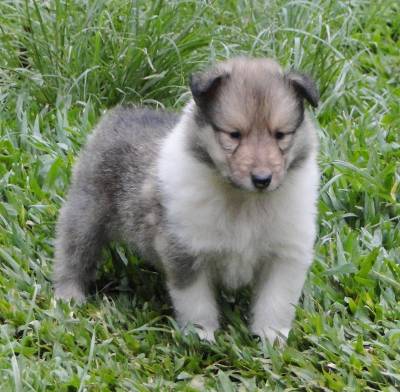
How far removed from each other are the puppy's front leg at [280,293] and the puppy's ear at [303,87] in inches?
31.7

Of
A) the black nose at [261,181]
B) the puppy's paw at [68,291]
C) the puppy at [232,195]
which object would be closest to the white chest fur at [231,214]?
the puppy at [232,195]

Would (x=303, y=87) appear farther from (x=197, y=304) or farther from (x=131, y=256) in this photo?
(x=131, y=256)

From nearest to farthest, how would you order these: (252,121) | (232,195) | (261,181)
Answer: (261,181) → (252,121) → (232,195)

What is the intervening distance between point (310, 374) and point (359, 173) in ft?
6.52

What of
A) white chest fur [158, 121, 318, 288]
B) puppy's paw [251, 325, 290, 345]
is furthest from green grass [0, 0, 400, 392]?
white chest fur [158, 121, 318, 288]

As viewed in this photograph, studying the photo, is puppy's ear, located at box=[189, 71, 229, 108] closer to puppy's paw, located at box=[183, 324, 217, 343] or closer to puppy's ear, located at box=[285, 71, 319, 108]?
puppy's ear, located at box=[285, 71, 319, 108]

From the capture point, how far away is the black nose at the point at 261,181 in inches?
189

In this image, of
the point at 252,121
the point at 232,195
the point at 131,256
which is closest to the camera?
the point at 252,121

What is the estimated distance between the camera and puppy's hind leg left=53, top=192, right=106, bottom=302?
19.5ft

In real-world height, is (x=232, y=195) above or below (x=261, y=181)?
below

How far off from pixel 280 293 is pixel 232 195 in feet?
1.86

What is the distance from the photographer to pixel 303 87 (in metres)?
5.16

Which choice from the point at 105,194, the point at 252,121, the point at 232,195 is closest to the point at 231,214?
the point at 232,195

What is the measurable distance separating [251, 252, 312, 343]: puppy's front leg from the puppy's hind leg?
42.4 inches
